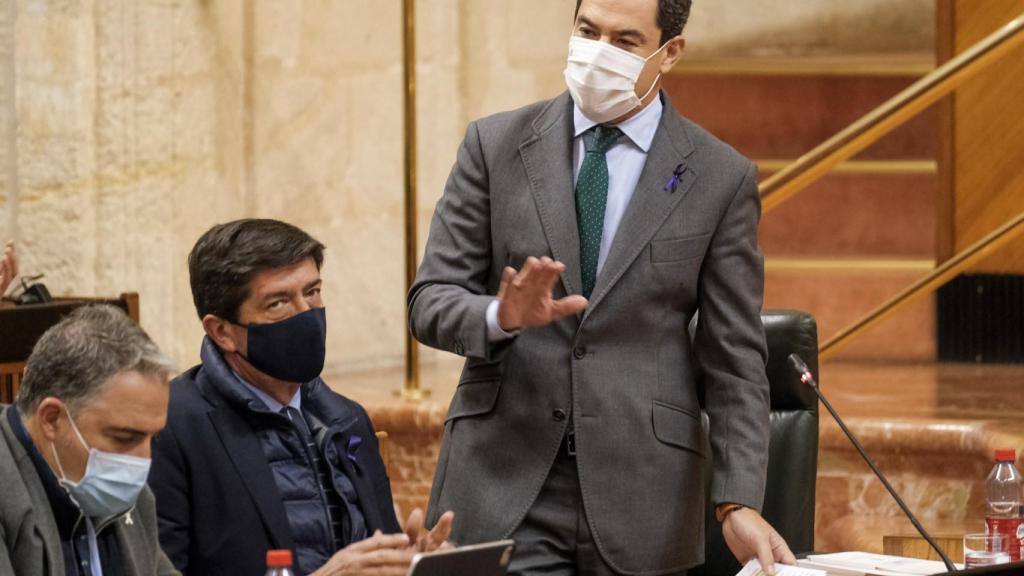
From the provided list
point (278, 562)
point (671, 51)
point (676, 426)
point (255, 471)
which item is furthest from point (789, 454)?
point (278, 562)

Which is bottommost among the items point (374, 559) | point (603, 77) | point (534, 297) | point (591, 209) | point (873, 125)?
point (374, 559)

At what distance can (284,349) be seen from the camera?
Result: 2738 millimetres

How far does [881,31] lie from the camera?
673 centimetres

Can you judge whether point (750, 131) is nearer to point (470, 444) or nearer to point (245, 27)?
point (245, 27)

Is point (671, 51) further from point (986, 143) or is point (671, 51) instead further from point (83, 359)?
point (986, 143)

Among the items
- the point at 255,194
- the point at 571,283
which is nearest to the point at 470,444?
the point at 571,283

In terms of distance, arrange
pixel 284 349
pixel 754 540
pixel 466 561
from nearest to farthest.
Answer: pixel 466 561
pixel 754 540
pixel 284 349

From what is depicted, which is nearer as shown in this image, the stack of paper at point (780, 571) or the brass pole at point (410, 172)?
the stack of paper at point (780, 571)

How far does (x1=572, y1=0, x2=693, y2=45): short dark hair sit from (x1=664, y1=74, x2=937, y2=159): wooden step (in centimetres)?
395

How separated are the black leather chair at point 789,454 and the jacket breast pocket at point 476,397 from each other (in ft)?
2.84

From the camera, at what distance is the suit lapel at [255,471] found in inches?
104

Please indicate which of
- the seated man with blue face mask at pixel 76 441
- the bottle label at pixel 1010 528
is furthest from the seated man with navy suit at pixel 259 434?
the bottle label at pixel 1010 528

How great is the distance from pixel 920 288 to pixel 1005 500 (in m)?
2.12

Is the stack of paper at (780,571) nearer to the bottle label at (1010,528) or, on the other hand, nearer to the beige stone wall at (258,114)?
the bottle label at (1010,528)
